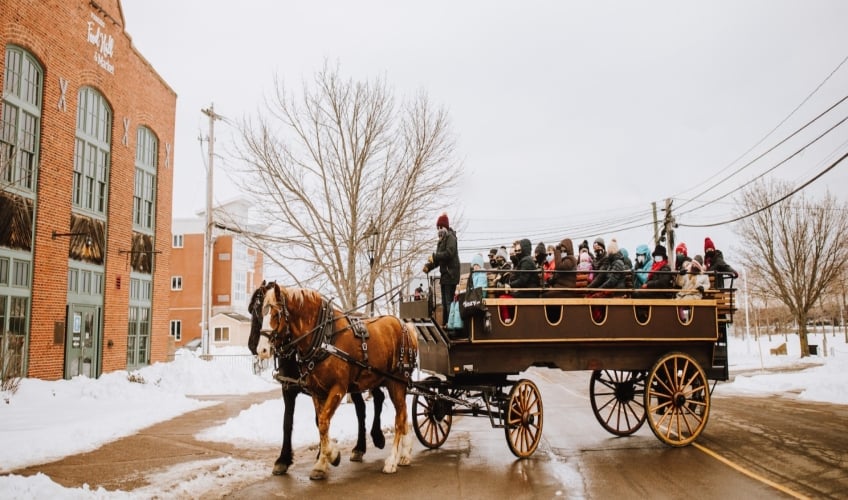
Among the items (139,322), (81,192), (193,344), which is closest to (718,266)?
(81,192)

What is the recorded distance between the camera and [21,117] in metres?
16.5

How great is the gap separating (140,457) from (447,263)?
5496 millimetres

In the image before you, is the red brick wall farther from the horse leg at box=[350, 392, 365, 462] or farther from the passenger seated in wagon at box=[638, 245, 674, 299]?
the passenger seated in wagon at box=[638, 245, 674, 299]

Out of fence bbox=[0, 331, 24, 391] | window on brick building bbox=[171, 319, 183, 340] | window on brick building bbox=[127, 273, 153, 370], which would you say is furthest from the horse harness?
window on brick building bbox=[171, 319, 183, 340]

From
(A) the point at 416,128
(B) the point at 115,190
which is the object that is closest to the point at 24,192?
(B) the point at 115,190

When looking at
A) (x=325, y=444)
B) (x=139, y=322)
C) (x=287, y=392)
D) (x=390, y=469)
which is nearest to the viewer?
(x=325, y=444)

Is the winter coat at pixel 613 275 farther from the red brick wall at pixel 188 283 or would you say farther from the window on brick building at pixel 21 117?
the red brick wall at pixel 188 283

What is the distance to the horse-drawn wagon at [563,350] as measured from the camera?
883 cm

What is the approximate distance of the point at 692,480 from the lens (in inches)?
289

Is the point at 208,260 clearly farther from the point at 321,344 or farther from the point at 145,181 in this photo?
the point at 321,344

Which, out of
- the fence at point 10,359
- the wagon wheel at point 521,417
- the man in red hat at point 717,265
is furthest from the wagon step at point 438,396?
the fence at point 10,359

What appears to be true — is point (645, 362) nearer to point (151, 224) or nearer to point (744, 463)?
point (744, 463)

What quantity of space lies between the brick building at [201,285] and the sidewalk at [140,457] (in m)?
38.5

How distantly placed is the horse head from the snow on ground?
64.9 inches
